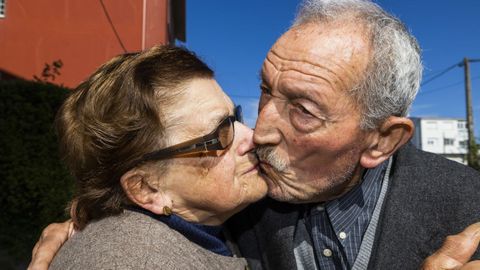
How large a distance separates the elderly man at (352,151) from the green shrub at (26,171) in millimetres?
5372

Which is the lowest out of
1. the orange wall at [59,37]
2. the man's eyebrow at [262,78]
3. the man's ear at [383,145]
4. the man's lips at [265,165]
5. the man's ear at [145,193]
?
the man's ear at [145,193]

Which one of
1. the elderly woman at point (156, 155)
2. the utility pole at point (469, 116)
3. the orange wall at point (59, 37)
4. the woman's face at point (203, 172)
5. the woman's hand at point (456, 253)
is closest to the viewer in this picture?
the woman's hand at point (456, 253)

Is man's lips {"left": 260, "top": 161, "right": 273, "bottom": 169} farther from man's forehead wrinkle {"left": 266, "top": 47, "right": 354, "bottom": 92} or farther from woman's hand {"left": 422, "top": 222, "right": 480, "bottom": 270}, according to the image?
woman's hand {"left": 422, "top": 222, "right": 480, "bottom": 270}

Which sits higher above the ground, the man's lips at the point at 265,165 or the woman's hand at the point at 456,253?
the man's lips at the point at 265,165

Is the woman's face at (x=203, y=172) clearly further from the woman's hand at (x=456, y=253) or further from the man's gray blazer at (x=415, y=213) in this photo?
the woman's hand at (x=456, y=253)

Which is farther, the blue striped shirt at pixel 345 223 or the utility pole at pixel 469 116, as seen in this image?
the utility pole at pixel 469 116

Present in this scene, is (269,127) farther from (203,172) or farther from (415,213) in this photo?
(415,213)

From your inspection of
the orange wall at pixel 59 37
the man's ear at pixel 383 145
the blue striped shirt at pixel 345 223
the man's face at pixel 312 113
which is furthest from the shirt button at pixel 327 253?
the orange wall at pixel 59 37

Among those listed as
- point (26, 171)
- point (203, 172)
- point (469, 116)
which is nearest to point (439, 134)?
point (469, 116)

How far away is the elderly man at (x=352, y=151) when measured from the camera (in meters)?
2.04

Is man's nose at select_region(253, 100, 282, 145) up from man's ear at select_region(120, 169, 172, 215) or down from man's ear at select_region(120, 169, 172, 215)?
up

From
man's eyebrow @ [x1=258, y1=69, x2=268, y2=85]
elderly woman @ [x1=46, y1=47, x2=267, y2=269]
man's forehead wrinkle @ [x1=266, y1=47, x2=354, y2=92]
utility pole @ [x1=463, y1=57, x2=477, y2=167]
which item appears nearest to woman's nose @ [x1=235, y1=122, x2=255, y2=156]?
elderly woman @ [x1=46, y1=47, x2=267, y2=269]

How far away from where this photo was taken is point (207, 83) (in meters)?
2.20

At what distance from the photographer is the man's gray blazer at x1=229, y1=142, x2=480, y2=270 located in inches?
79.1
